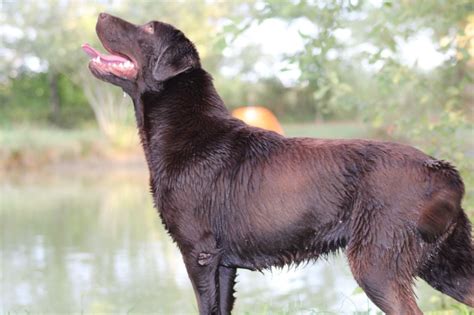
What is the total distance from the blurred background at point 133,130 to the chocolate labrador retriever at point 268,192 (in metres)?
1.44

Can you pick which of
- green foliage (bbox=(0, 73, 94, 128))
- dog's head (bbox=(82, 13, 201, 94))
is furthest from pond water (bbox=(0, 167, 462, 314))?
green foliage (bbox=(0, 73, 94, 128))

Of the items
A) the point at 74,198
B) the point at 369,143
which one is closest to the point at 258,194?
the point at 369,143

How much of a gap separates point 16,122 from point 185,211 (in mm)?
28098

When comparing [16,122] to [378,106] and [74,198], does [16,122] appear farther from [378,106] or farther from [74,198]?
[378,106]

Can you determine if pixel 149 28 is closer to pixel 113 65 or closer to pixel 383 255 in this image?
pixel 113 65

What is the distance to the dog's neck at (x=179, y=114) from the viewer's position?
12.0 feet

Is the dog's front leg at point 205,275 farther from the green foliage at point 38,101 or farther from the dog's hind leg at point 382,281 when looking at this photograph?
the green foliage at point 38,101

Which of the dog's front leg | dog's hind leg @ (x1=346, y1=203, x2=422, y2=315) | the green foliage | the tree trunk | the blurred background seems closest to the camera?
dog's hind leg @ (x1=346, y1=203, x2=422, y2=315)

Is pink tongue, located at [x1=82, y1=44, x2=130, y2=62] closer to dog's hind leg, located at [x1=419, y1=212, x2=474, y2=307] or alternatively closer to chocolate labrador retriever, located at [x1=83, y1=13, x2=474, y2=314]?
chocolate labrador retriever, located at [x1=83, y1=13, x2=474, y2=314]

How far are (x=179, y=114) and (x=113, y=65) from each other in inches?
17.1

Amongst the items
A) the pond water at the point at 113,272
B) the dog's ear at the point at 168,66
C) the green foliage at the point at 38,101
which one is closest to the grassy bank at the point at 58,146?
the green foliage at the point at 38,101

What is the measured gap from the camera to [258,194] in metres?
3.45

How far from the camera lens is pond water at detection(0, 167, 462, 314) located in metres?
7.71

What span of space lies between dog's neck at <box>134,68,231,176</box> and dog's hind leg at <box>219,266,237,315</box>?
2.09ft
